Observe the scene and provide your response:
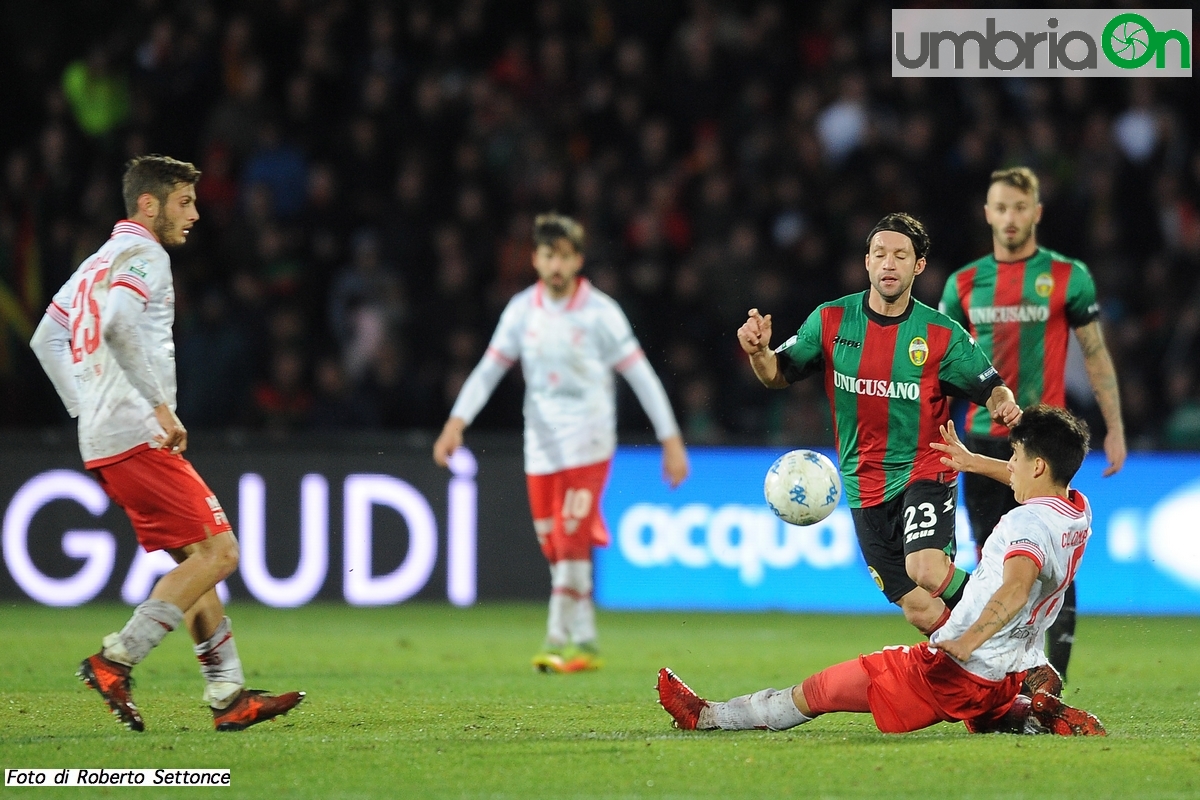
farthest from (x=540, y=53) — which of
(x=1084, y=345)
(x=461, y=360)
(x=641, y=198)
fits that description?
(x=1084, y=345)

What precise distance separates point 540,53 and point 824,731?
983cm

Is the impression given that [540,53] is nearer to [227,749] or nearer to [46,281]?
[46,281]

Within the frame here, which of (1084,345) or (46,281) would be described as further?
(46,281)

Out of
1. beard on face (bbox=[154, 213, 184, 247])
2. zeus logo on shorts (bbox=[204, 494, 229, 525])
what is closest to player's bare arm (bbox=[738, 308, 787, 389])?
zeus logo on shorts (bbox=[204, 494, 229, 525])

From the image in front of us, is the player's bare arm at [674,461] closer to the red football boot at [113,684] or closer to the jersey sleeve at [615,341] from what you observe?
the jersey sleeve at [615,341]

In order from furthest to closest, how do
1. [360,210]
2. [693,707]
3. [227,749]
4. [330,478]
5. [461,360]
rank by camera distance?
[360,210]
[461,360]
[330,478]
[693,707]
[227,749]

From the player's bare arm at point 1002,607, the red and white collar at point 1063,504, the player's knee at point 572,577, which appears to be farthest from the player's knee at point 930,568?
the player's knee at point 572,577

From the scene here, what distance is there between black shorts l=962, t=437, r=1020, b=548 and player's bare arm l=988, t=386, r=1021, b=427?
1.04 metres

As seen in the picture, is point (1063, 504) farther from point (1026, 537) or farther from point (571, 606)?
point (571, 606)

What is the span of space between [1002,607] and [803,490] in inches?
44.4

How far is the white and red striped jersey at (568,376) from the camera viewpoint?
9.11 meters

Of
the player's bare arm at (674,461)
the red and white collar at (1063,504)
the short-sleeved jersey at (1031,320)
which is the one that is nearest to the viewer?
the red and white collar at (1063,504)

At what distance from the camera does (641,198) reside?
543 inches

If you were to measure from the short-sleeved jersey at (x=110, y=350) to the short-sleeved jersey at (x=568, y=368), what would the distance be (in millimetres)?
3256
